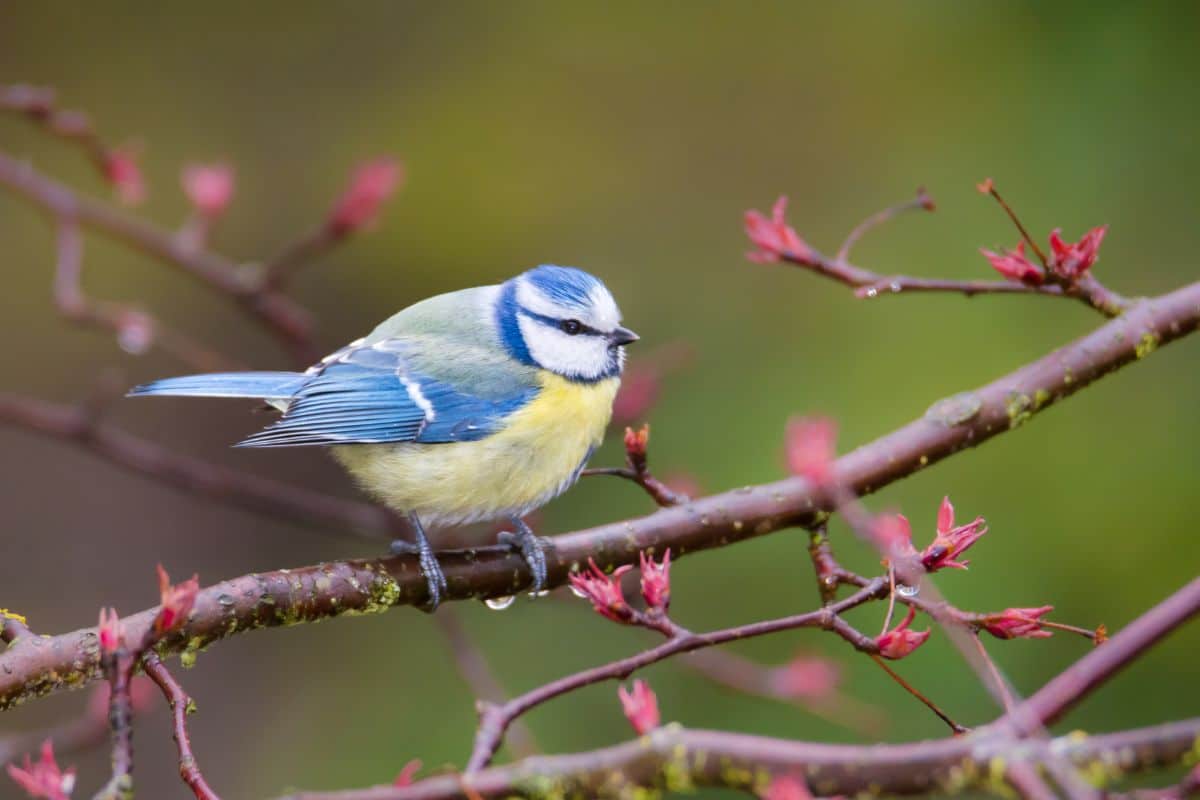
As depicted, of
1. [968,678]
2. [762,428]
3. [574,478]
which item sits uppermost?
[762,428]

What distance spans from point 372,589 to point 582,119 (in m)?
2.49

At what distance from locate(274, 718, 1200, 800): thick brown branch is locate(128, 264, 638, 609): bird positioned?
3.38 feet

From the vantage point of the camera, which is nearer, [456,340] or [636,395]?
[456,340]

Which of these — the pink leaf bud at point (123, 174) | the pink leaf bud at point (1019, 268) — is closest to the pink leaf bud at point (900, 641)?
the pink leaf bud at point (1019, 268)

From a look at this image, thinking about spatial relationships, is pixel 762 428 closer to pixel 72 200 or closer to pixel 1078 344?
pixel 1078 344

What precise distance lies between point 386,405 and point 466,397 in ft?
0.47

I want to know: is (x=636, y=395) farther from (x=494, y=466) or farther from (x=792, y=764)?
(x=792, y=764)

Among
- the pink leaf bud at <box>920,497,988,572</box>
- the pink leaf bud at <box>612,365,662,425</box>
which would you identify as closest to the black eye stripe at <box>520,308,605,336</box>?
the pink leaf bud at <box>612,365,662,425</box>

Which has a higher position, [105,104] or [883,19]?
[105,104]

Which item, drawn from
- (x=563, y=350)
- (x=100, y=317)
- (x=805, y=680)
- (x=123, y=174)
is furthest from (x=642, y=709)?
(x=123, y=174)

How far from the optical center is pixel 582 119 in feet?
12.9

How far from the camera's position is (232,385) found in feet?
7.08

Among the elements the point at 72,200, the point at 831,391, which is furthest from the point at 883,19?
the point at 72,200

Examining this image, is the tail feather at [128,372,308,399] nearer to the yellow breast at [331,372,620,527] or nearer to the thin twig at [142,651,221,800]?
the yellow breast at [331,372,620,527]
